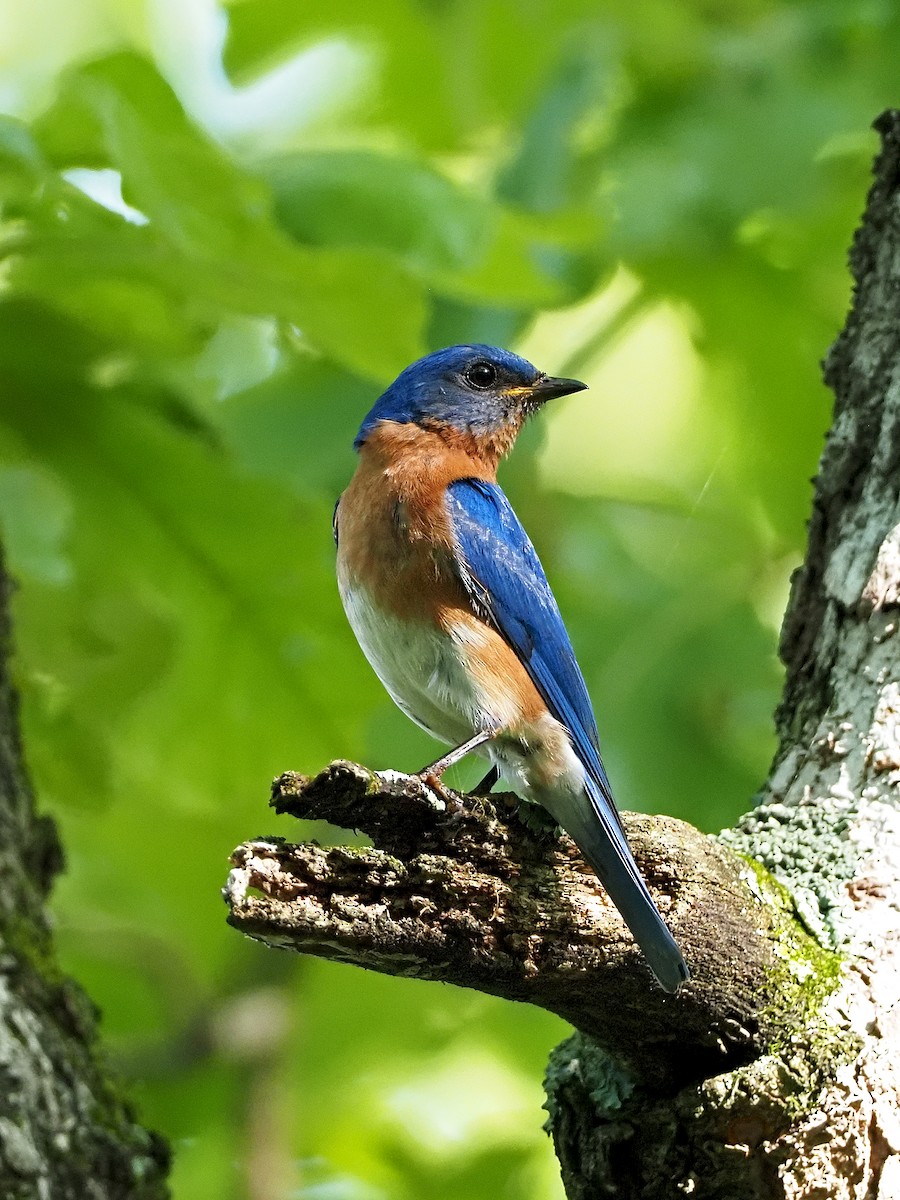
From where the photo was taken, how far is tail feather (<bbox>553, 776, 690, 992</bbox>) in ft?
9.14

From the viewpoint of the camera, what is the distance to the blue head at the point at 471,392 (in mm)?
5043

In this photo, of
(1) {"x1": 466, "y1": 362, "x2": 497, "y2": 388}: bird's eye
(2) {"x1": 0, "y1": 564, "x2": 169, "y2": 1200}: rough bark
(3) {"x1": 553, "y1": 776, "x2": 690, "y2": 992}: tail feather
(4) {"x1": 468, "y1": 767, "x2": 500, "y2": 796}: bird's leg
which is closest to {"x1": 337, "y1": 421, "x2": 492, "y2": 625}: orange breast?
(4) {"x1": 468, "y1": 767, "x2": 500, "y2": 796}: bird's leg

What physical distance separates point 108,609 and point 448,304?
1663 millimetres

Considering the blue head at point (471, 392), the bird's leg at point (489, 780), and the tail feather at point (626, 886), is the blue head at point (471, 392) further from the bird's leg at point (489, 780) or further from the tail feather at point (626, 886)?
the tail feather at point (626, 886)

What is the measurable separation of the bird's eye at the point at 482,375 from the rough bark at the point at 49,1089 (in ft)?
6.87

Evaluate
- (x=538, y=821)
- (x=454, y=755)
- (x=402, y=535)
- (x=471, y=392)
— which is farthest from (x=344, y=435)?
(x=538, y=821)

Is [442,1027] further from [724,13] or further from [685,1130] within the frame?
[724,13]

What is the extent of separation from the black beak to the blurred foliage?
0.94ft

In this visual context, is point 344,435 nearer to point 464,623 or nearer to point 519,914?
point 464,623

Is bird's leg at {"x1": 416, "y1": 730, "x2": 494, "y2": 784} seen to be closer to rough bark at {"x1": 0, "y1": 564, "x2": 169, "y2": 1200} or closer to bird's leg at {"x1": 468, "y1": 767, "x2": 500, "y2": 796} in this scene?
bird's leg at {"x1": 468, "y1": 767, "x2": 500, "y2": 796}

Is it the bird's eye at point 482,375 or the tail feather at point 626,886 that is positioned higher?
the bird's eye at point 482,375

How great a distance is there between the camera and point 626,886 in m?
2.85

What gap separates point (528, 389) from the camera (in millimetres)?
5148

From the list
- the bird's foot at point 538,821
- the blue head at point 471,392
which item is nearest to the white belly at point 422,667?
the bird's foot at point 538,821
